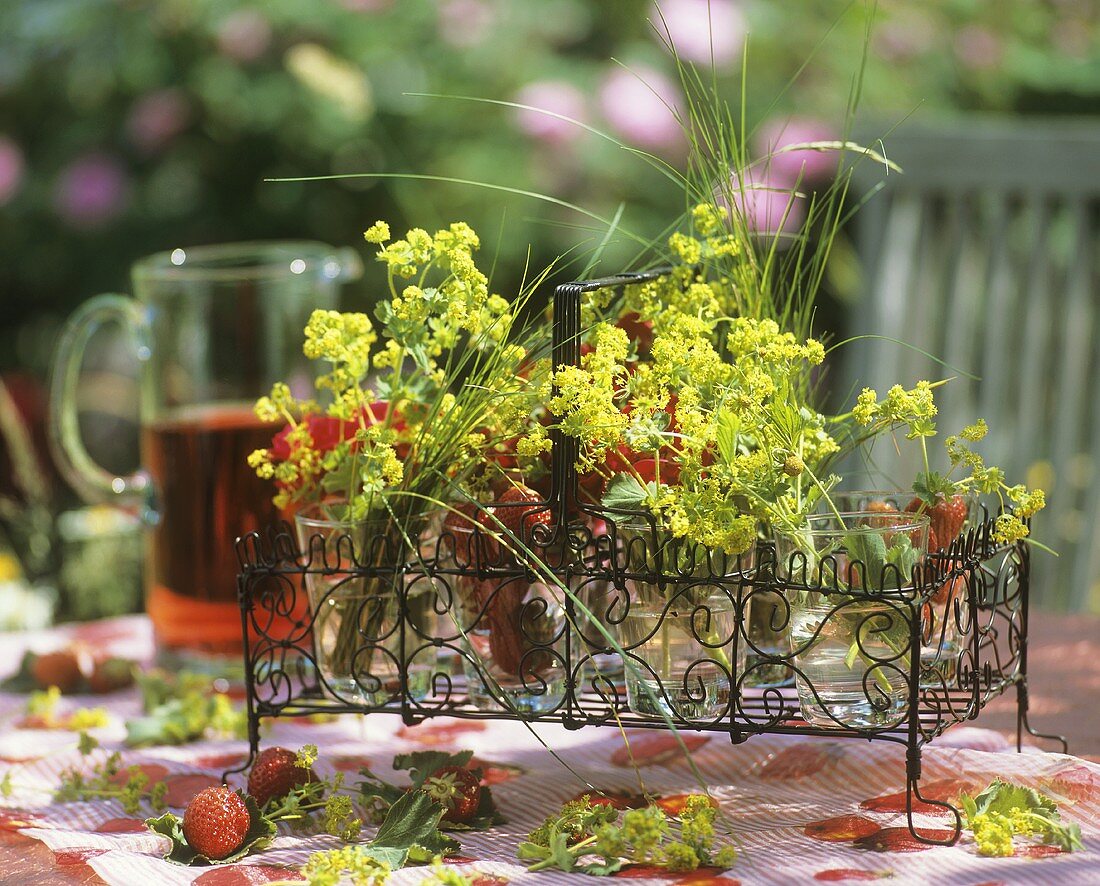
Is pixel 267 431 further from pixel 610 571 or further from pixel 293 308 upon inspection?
pixel 610 571

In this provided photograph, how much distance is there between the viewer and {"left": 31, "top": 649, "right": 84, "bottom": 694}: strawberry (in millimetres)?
1239

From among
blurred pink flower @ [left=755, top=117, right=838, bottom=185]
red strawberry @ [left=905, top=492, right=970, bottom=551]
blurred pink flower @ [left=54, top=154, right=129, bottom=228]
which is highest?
blurred pink flower @ [left=755, top=117, right=838, bottom=185]

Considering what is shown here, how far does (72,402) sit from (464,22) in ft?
5.30

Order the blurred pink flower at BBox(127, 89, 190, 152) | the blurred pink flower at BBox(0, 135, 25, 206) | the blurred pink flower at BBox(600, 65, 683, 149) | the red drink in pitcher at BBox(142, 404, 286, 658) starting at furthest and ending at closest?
the blurred pink flower at BBox(0, 135, 25, 206), the blurred pink flower at BBox(127, 89, 190, 152), the blurred pink flower at BBox(600, 65, 683, 149), the red drink in pitcher at BBox(142, 404, 286, 658)

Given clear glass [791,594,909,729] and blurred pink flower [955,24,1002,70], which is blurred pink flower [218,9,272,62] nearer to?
blurred pink flower [955,24,1002,70]

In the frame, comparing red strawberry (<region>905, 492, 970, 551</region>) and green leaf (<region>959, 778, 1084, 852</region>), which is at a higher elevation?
red strawberry (<region>905, 492, 970, 551</region>)

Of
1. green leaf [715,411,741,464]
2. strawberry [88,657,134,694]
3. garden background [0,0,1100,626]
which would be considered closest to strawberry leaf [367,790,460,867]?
green leaf [715,411,741,464]

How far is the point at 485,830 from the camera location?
2.84ft

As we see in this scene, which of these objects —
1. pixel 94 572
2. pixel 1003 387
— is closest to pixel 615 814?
pixel 94 572

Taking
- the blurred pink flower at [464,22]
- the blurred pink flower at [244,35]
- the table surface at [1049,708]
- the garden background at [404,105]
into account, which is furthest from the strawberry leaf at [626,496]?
the blurred pink flower at [244,35]

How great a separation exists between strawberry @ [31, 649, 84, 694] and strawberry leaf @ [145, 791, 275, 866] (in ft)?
1.35

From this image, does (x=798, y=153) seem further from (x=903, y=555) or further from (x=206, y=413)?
(x=903, y=555)

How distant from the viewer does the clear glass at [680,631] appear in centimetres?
81

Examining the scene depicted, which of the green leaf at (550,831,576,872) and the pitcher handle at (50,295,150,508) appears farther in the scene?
the pitcher handle at (50,295,150,508)
